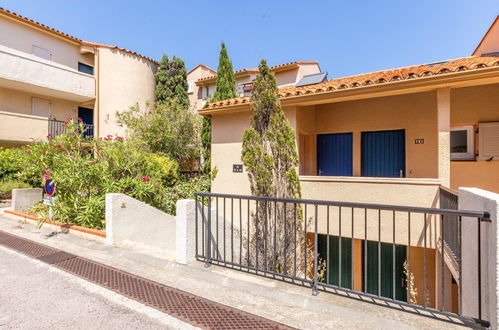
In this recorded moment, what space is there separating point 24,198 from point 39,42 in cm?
1099

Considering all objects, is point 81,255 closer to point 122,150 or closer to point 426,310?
point 122,150

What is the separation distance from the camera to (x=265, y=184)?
5766 millimetres

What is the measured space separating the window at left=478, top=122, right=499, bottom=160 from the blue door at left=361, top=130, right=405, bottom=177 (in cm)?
186

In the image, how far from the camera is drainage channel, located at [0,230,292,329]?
257 cm

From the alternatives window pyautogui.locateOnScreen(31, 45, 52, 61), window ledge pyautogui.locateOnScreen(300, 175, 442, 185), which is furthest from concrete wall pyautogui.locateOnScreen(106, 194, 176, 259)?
window pyautogui.locateOnScreen(31, 45, 52, 61)

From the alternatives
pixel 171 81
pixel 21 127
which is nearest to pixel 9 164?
pixel 21 127

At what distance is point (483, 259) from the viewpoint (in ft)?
7.86

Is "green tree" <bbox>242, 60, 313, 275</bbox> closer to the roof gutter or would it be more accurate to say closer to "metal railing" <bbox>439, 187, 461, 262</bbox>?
the roof gutter

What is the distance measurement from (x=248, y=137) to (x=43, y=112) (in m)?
14.8

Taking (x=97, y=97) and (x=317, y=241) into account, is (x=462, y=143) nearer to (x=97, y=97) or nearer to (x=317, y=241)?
(x=317, y=241)

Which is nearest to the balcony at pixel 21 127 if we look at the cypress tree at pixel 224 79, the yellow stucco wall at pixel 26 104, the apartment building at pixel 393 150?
the yellow stucco wall at pixel 26 104

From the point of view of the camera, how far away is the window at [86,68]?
16.0 m

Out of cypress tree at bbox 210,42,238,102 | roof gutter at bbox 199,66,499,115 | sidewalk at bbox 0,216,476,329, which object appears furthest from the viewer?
cypress tree at bbox 210,42,238,102

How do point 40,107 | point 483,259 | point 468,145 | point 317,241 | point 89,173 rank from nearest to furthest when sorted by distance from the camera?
point 483,259
point 317,241
point 89,173
point 468,145
point 40,107
